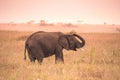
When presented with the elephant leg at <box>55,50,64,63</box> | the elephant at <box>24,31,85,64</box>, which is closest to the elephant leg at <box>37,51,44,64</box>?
the elephant at <box>24,31,85,64</box>

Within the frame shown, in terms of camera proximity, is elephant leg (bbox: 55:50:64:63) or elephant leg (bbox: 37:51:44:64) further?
elephant leg (bbox: 55:50:64:63)

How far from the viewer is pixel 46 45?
1347cm

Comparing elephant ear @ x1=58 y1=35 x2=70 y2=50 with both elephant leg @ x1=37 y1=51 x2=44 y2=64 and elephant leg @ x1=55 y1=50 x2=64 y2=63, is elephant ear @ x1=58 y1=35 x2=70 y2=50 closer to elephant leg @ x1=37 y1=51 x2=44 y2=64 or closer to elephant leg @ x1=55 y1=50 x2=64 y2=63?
elephant leg @ x1=55 y1=50 x2=64 y2=63

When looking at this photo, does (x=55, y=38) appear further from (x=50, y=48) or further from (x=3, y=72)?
(x=3, y=72)

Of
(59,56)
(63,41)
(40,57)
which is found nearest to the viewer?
(40,57)

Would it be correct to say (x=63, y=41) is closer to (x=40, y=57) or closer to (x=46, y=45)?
(x=46, y=45)

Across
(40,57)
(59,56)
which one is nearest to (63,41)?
(59,56)

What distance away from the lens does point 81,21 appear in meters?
104

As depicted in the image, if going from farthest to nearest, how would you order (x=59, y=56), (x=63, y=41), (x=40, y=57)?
(x=63, y=41) → (x=59, y=56) → (x=40, y=57)

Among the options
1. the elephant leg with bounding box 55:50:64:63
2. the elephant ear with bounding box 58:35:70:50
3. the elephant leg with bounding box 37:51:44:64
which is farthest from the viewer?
the elephant ear with bounding box 58:35:70:50

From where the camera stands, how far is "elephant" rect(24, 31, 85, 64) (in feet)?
43.1

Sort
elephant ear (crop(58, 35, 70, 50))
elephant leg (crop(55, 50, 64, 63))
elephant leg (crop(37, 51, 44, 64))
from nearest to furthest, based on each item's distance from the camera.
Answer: elephant leg (crop(37, 51, 44, 64)) < elephant leg (crop(55, 50, 64, 63)) < elephant ear (crop(58, 35, 70, 50))

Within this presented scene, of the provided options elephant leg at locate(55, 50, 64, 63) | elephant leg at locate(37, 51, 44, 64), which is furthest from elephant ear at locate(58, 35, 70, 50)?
elephant leg at locate(37, 51, 44, 64)

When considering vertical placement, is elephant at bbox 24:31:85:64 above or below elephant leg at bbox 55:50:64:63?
above
